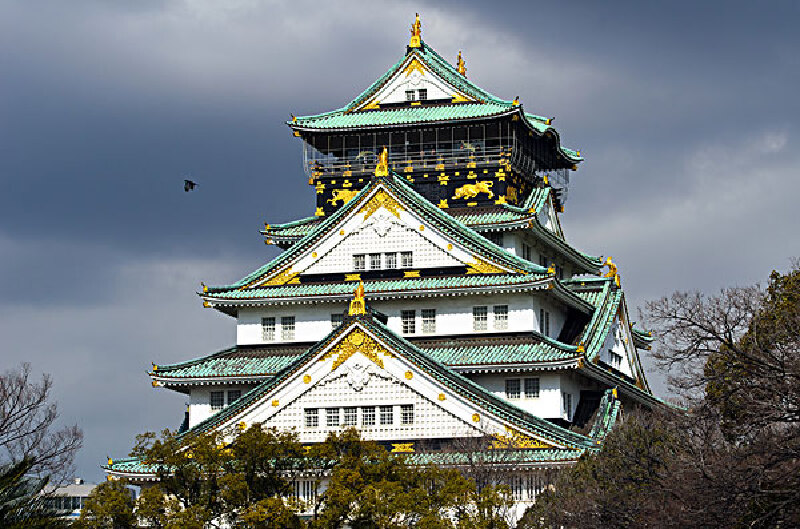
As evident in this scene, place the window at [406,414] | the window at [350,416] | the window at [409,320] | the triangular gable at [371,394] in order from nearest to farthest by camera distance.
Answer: the triangular gable at [371,394] < the window at [406,414] < the window at [350,416] < the window at [409,320]

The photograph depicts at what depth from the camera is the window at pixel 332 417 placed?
194 feet

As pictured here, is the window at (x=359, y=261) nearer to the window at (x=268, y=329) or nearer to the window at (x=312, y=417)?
the window at (x=268, y=329)

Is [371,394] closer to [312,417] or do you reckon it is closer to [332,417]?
[332,417]

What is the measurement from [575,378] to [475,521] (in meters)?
17.0

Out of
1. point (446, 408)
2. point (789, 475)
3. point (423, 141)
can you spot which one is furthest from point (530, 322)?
point (789, 475)

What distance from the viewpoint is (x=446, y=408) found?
57.5 m

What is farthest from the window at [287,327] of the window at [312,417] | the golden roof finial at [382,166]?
the golden roof finial at [382,166]

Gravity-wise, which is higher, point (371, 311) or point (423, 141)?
point (423, 141)

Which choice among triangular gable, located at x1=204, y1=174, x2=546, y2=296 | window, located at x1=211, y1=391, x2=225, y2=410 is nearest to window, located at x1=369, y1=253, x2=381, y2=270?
triangular gable, located at x1=204, y1=174, x2=546, y2=296

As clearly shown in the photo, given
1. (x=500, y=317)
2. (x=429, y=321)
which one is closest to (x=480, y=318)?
(x=500, y=317)

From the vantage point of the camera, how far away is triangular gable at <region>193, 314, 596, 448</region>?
5694 centimetres

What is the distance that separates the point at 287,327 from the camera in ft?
217

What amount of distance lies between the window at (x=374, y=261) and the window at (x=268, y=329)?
532cm

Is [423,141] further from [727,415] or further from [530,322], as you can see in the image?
[727,415]
